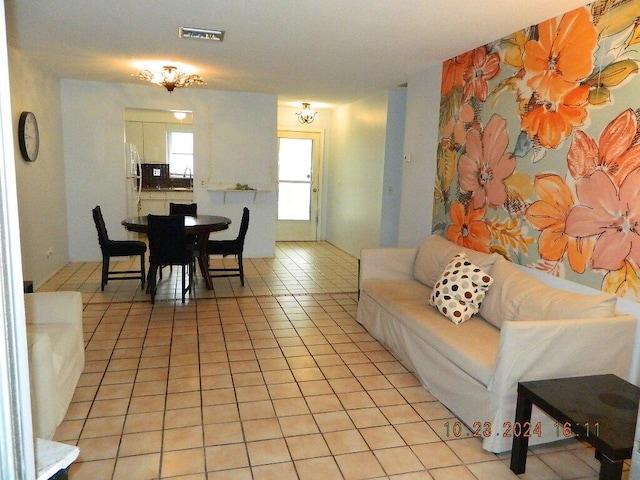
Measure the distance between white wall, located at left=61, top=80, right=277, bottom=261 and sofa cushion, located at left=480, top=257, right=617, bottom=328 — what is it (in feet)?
14.0

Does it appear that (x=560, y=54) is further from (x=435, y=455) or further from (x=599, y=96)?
(x=435, y=455)

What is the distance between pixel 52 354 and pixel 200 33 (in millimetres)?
2521

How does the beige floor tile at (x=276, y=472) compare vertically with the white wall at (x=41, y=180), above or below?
below

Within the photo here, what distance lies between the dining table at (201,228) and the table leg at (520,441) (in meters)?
3.33

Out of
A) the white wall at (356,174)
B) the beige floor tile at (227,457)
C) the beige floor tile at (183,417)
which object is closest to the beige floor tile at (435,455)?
the beige floor tile at (227,457)

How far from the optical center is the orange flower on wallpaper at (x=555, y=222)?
9.04 ft

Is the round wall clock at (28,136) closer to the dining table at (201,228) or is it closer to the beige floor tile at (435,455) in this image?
the dining table at (201,228)

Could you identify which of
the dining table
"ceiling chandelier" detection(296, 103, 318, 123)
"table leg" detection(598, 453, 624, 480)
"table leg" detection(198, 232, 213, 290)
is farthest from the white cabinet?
"table leg" detection(598, 453, 624, 480)

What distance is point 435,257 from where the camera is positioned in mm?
3820

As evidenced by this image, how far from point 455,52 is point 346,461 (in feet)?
10.8

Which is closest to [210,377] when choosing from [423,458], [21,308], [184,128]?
[423,458]

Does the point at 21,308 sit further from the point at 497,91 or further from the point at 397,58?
the point at 397,58

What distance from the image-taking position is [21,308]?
817 millimetres

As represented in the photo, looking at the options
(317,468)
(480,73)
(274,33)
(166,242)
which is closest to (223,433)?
(317,468)
